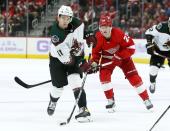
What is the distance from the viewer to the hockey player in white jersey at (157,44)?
6.68 metres

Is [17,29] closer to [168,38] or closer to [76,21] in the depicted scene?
[168,38]

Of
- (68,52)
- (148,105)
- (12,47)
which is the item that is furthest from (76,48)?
(12,47)

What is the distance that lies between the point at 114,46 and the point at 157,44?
1.55 meters

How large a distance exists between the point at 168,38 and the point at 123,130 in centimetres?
248

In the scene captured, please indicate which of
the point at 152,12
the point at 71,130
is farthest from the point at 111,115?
the point at 152,12

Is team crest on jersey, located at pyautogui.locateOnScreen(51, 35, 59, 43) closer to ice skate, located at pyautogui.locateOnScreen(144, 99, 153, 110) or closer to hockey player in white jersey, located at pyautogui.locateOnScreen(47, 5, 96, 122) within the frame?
hockey player in white jersey, located at pyautogui.locateOnScreen(47, 5, 96, 122)

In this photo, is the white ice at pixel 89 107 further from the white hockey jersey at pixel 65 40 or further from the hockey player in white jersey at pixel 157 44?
the white hockey jersey at pixel 65 40

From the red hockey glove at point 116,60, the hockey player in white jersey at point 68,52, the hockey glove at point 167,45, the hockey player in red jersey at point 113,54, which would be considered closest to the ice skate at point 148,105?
the hockey player in red jersey at point 113,54

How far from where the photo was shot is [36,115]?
5.38 metres

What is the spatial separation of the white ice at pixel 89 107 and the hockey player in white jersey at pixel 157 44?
0.37 metres

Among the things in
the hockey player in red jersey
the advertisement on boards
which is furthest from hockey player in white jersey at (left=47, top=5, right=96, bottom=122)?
the advertisement on boards

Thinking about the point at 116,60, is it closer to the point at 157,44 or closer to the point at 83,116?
the point at 83,116

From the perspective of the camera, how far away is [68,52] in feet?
16.0

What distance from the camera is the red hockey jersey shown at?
5.49 meters
